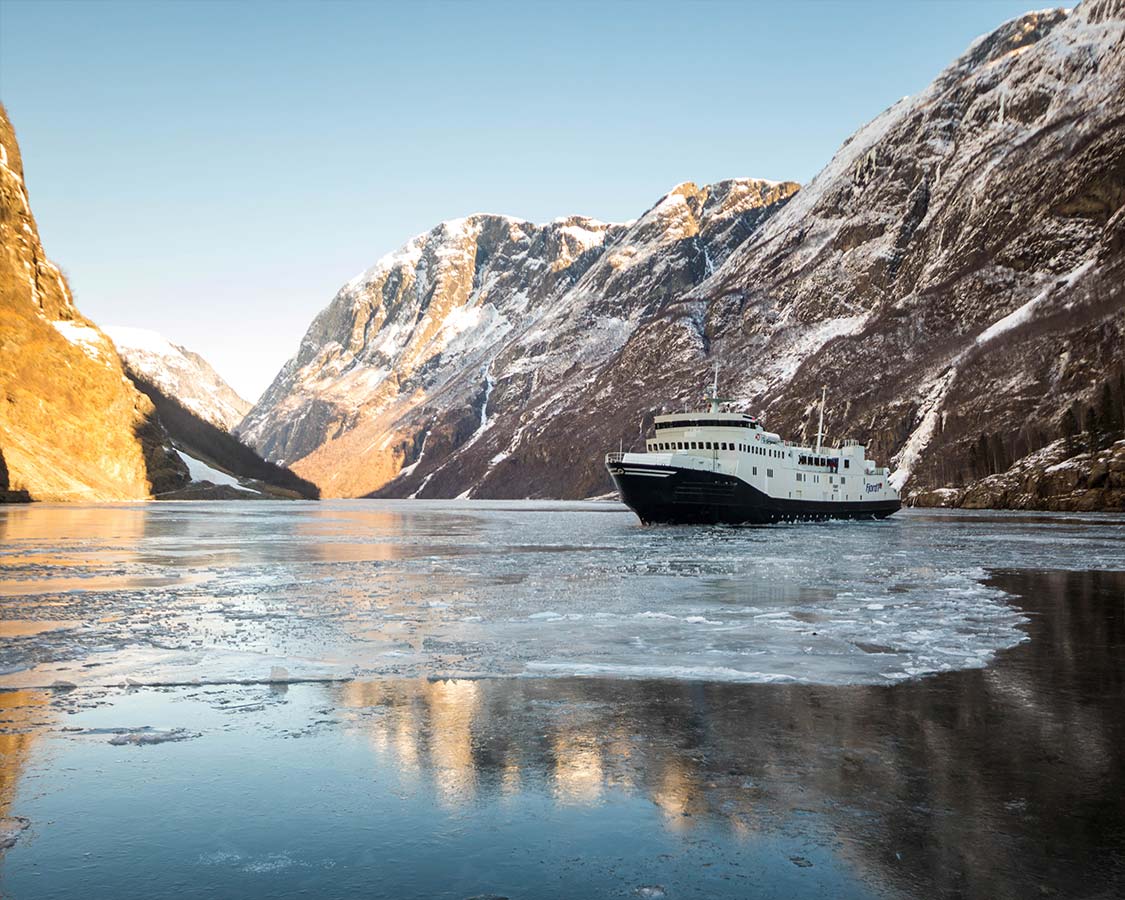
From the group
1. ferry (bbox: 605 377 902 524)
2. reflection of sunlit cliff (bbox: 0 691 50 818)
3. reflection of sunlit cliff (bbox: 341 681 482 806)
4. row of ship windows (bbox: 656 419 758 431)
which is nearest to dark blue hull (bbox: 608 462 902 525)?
ferry (bbox: 605 377 902 524)

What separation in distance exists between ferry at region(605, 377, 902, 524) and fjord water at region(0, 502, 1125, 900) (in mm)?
52514

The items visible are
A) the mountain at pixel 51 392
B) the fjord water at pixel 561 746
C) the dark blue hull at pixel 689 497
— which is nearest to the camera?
the fjord water at pixel 561 746

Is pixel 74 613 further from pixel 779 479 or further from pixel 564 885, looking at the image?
pixel 779 479

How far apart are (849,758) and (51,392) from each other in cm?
16836

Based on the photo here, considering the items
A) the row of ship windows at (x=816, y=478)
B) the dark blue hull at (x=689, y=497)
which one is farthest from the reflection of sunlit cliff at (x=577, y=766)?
the row of ship windows at (x=816, y=478)

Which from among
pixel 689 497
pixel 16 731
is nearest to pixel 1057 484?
pixel 689 497

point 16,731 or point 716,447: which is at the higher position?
point 716,447

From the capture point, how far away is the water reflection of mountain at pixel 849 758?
26.2ft

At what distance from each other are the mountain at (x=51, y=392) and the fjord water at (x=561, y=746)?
131 m

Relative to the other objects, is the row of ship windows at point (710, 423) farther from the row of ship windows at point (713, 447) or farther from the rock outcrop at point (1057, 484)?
the rock outcrop at point (1057, 484)

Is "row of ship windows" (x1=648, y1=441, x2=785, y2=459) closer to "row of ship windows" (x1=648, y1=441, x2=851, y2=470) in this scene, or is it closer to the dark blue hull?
"row of ship windows" (x1=648, y1=441, x2=851, y2=470)

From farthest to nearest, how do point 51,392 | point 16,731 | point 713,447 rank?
point 51,392 → point 713,447 → point 16,731

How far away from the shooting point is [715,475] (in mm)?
78875

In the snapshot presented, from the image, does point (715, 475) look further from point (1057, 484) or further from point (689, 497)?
point (1057, 484)
